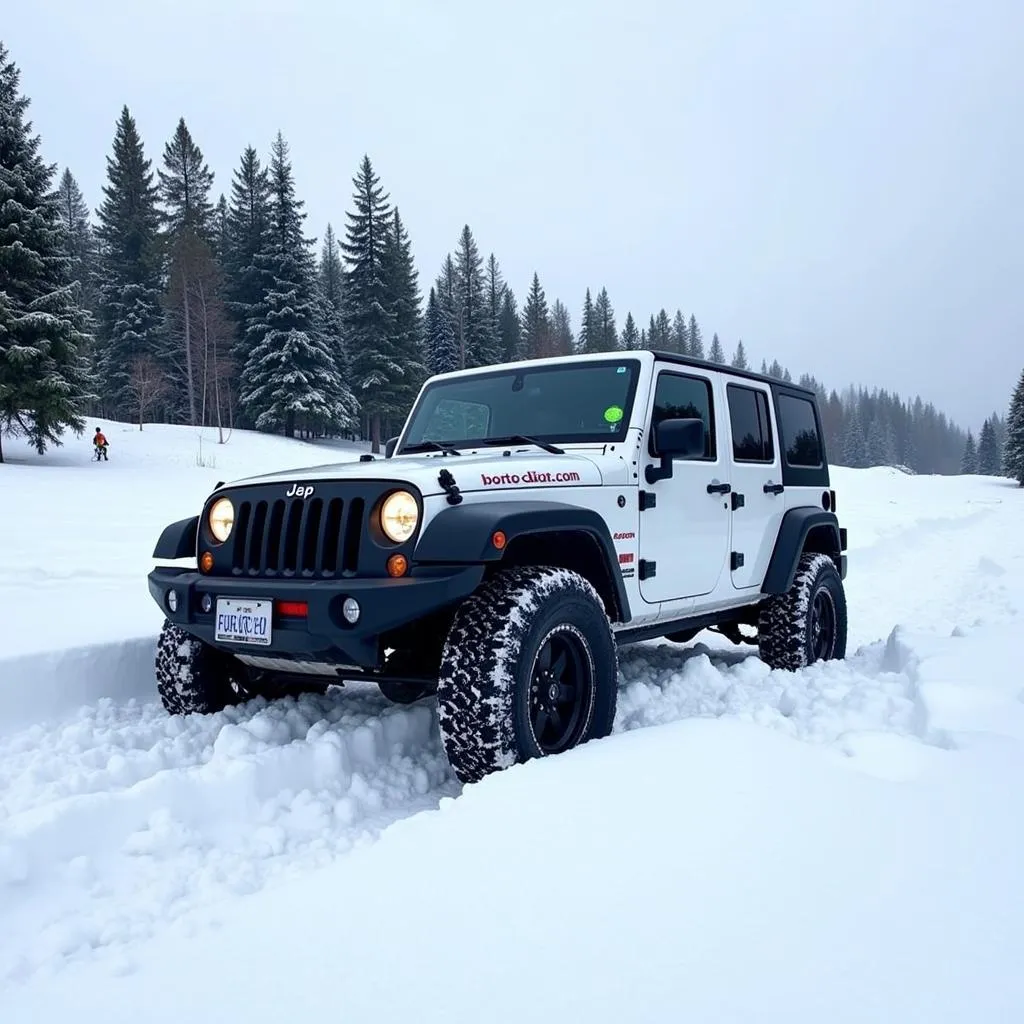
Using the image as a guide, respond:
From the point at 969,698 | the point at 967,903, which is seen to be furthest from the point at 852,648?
the point at 967,903

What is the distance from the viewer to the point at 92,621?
5.41 m

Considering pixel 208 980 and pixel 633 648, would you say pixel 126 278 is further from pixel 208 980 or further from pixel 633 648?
pixel 208 980

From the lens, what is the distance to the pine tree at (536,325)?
6238 cm

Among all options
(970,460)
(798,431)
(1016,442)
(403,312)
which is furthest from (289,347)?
(970,460)

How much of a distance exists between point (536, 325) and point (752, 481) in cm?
6059

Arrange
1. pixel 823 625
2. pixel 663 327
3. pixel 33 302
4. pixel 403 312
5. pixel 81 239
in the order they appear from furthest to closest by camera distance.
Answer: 1. pixel 663 327
2. pixel 81 239
3. pixel 403 312
4. pixel 33 302
5. pixel 823 625

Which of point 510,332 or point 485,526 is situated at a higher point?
point 510,332

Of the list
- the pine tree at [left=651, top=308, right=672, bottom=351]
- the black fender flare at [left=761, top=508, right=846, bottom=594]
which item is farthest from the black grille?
the pine tree at [left=651, top=308, right=672, bottom=351]

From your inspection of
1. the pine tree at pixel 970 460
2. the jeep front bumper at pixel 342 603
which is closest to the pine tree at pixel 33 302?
the jeep front bumper at pixel 342 603

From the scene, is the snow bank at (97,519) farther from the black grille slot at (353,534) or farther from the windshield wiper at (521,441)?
the windshield wiper at (521,441)

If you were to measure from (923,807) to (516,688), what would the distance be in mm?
1398

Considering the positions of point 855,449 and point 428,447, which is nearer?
point 428,447

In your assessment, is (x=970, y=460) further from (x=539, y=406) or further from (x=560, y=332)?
(x=539, y=406)

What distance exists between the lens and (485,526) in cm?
318
